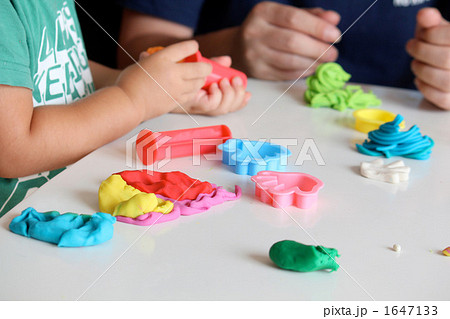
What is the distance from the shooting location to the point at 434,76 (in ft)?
3.02

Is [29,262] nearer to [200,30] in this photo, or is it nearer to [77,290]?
[77,290]

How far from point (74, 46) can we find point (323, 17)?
1.66 ft

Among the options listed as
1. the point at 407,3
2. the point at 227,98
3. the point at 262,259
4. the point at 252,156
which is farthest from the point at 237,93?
the point at 407,3

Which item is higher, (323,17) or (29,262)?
(323,17)

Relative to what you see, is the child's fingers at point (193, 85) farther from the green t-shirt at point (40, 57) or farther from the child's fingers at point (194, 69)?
the green t-shirt at point (40, 57)

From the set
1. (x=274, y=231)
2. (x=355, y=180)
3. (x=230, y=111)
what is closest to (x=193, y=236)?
(x=274, y=231)

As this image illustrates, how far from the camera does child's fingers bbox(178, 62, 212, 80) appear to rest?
2.68 ft

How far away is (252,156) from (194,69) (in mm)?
241

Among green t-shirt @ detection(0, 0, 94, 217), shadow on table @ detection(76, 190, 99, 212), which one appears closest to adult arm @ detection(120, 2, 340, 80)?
green t-shirt @ detection(0, 0, 94, 217)

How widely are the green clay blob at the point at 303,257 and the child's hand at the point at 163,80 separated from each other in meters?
0.40

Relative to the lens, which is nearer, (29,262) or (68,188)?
(29,262)

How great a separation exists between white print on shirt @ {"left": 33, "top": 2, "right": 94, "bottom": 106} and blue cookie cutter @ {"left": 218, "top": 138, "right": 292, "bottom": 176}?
321 millimetres

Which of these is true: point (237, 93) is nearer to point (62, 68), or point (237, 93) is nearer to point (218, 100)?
point (218, 100)

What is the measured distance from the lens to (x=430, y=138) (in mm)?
734
